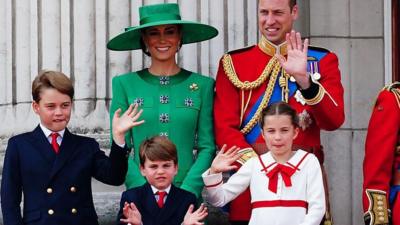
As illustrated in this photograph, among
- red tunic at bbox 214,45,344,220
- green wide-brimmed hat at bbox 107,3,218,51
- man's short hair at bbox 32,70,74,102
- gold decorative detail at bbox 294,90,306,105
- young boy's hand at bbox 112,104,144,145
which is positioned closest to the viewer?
young boy's hand at bbox 112,104,144,145

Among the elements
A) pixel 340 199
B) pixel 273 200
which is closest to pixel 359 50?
pixel 340 199

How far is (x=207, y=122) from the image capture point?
7.06 metres

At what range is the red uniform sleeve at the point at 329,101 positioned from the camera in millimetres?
6738

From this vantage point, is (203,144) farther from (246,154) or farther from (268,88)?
(268,88)

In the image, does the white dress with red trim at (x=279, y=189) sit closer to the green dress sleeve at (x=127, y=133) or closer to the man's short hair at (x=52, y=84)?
the green dress sleeve at (x=127, y=133)

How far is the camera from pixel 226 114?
22.9ft

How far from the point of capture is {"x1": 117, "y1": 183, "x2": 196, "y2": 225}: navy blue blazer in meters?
6.54

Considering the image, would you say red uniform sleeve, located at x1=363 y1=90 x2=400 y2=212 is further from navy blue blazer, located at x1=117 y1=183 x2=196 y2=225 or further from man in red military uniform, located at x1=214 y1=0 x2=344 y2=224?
navy blue blazer, located at x1=117 y1=183 x2=196 y2=225

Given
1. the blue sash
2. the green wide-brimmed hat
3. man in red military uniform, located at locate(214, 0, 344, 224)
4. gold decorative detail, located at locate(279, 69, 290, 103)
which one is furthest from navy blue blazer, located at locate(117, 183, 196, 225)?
the green wide-brimmed hat

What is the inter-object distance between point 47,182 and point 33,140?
0.76ft

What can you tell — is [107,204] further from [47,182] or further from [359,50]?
[359,50]

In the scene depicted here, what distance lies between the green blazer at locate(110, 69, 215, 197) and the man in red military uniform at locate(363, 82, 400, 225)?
2.70 feet

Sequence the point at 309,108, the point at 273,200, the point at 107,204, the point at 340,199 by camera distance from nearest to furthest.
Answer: the point at 273,200 < the point at 309,108 < the point at 107,204 < the point at 340,199

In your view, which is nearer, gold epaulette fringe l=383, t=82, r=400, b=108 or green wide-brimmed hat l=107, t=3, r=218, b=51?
gold epaulette fringe l=383, t=82, r=400, b=108
